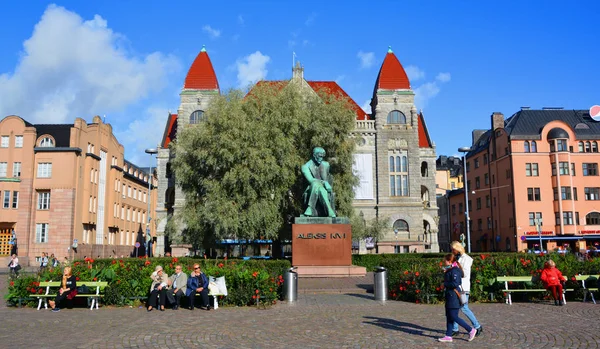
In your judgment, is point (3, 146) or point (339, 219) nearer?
point (339, 219)

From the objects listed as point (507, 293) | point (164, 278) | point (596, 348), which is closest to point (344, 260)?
point (507, 293)

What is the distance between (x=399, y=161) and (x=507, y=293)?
41.7 metres

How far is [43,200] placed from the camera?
48.7 meters

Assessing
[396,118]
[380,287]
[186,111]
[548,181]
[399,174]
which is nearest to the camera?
[380,287]

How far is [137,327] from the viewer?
36.3ft

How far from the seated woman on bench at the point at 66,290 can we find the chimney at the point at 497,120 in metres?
56.0

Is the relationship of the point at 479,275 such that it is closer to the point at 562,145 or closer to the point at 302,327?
the point at 302,327

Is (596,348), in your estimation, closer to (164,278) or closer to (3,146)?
(164,278)

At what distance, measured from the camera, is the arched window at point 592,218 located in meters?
54.6

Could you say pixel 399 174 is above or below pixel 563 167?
below

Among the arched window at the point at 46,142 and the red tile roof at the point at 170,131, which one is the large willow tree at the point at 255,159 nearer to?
the arched window at the point at 46,142

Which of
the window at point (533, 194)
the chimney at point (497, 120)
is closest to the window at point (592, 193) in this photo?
the window at point (533, 194)

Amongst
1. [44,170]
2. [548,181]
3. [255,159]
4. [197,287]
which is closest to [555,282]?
[197,287]

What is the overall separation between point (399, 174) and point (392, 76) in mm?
10945
